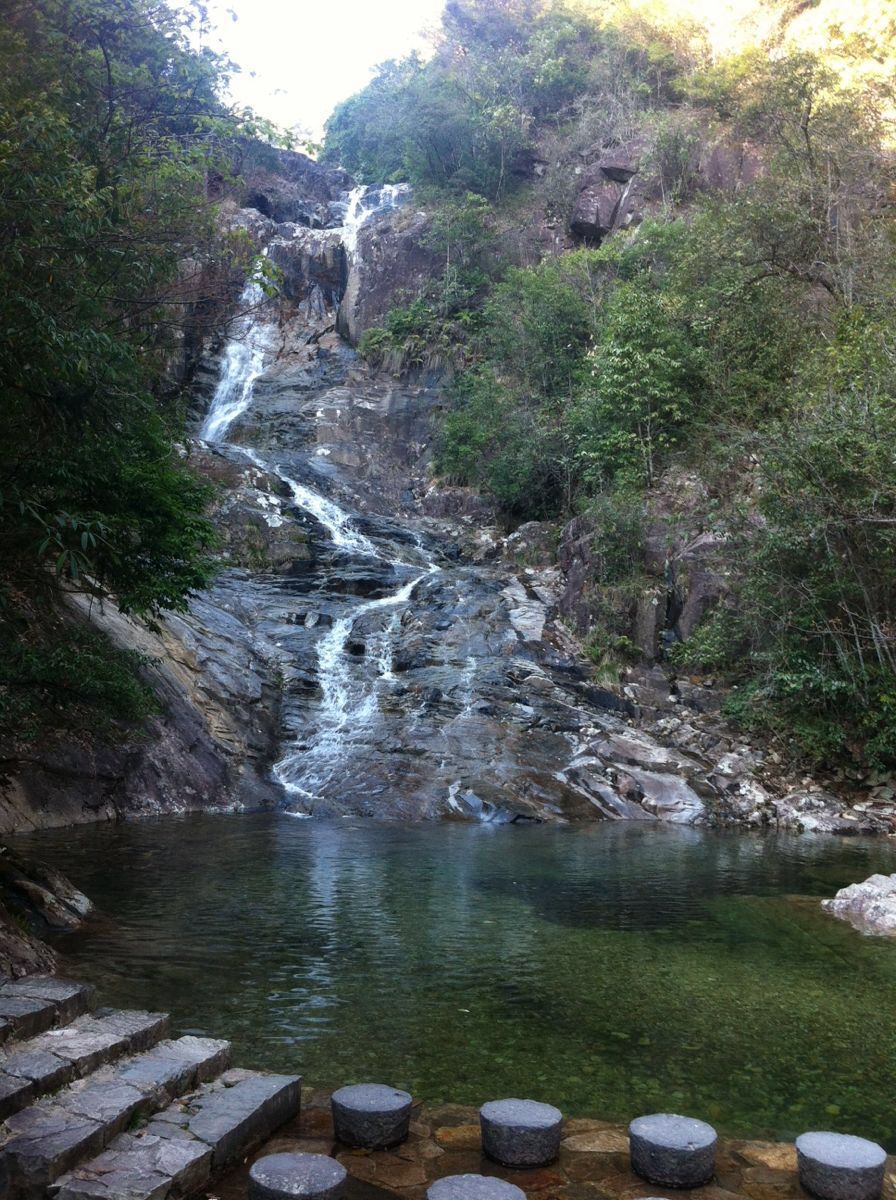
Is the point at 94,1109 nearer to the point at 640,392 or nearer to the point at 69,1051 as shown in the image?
the point at 69,1051

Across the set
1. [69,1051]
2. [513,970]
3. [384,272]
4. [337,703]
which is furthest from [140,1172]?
[384,272]

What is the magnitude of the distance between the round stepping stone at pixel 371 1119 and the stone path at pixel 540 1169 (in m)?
0.04

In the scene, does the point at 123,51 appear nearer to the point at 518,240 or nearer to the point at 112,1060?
the point at 112,1060

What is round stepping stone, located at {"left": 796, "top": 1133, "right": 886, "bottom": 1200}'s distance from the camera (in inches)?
129

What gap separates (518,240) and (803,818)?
2726 centimetres

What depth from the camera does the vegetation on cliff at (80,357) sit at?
17.4 feet

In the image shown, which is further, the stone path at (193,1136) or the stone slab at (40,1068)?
the stone slab at (40,1068)

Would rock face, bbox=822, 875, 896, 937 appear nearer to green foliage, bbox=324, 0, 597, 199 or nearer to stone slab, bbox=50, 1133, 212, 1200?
stone slab, bbox=50, 1133, 212, 1200

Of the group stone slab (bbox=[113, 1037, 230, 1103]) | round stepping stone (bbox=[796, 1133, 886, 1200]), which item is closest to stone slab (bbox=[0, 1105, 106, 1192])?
stone slab (bbox=[113, 1037, 230, 1103])

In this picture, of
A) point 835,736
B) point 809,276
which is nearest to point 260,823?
point 835,736

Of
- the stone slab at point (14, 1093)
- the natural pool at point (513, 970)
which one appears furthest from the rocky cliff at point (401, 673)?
the stone slab at point (14, 1093)

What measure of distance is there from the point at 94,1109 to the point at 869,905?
7.22 metres

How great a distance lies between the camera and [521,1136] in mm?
3516

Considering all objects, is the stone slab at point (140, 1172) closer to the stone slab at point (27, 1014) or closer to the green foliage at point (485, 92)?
the stone slab at point (27, 1014)
